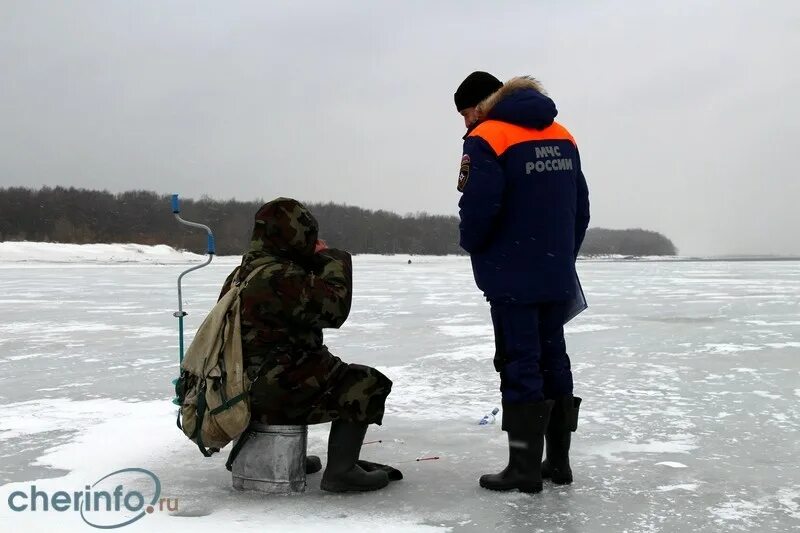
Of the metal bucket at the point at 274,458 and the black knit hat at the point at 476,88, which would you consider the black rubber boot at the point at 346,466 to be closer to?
the metal bucket at the point at 274,458

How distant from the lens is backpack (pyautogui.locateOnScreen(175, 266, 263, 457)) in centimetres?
278

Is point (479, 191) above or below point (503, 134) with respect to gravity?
below

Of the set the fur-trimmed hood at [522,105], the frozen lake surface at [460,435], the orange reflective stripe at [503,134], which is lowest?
the frozen lake surface at [460,435]

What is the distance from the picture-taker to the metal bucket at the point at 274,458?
9.46 ft

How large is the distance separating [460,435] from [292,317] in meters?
1.49

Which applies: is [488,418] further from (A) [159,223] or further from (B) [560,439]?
(A) [159,223]

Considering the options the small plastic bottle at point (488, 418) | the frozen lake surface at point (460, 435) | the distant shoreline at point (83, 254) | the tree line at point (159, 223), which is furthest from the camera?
the tree line at point (159, 223)

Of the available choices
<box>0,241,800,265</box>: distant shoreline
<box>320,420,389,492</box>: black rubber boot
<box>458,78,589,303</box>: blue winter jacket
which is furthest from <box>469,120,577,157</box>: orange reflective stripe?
<box>0,241,800,265</box>: distant shoreline

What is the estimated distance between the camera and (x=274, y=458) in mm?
2895

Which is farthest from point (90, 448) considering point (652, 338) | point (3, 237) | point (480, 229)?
point (3, 237)

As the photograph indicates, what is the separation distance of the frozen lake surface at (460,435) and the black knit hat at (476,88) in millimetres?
1669

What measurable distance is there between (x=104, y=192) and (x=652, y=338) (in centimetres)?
9226

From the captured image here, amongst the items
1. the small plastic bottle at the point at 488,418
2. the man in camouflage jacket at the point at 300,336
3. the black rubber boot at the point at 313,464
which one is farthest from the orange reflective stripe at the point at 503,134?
the small plastic bottle at the point at 488,418

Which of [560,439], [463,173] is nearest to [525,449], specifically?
[560,439]
